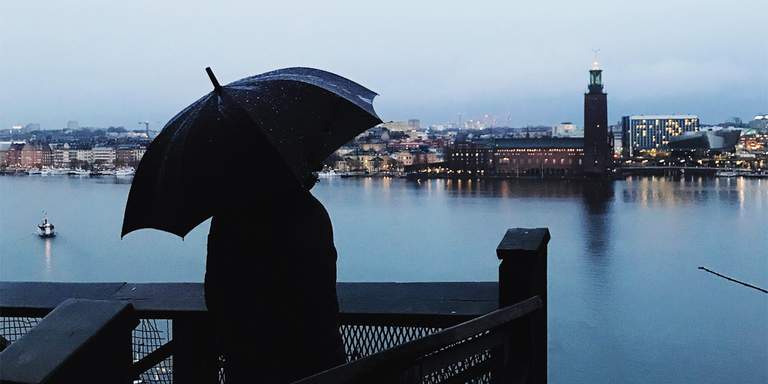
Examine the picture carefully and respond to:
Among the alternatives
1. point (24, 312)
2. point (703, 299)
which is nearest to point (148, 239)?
point (703, 299)

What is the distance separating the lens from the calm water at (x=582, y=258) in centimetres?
1137

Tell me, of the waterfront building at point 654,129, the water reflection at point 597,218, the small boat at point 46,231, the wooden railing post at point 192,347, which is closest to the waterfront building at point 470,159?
the water reflection at point 597,218

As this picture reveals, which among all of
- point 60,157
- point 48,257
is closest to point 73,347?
point 48,257

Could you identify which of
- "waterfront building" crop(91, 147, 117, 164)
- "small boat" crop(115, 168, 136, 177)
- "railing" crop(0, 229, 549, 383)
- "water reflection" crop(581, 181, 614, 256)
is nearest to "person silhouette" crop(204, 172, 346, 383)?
"railing" crop(0, 229, 549, 383)

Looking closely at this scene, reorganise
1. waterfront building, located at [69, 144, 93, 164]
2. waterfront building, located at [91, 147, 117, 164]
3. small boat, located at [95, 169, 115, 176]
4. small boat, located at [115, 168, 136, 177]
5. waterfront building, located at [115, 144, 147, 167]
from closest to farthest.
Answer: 1. small boat, located at [115, 168, 136, 177]
2. small boat, located at [95, 169, 115, 176]
3. waterfront building, located at [115, 144, 147, 167]
4. waterfront building, located at [91, 147, 117, 164]
5. waterfront building, located at [69, 144, 93, 164]

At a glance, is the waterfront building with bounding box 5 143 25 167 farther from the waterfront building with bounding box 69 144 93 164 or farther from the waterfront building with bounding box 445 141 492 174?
the waterfront building with bounding box 445 141 492 174

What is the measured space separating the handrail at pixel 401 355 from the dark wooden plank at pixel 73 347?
0.21 metres

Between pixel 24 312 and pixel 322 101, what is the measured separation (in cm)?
62

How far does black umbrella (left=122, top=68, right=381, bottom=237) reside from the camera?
96cm

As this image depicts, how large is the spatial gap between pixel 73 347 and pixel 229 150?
0.38m

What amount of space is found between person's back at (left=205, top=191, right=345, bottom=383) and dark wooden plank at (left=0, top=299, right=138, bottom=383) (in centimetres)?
19

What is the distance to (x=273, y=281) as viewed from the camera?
95 cm

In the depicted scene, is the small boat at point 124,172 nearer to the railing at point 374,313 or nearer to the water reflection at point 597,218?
the water reflection at point 597,218

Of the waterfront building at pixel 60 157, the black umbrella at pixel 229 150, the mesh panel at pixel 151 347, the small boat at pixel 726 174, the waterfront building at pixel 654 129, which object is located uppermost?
the waterfront building at pixel 654 129
